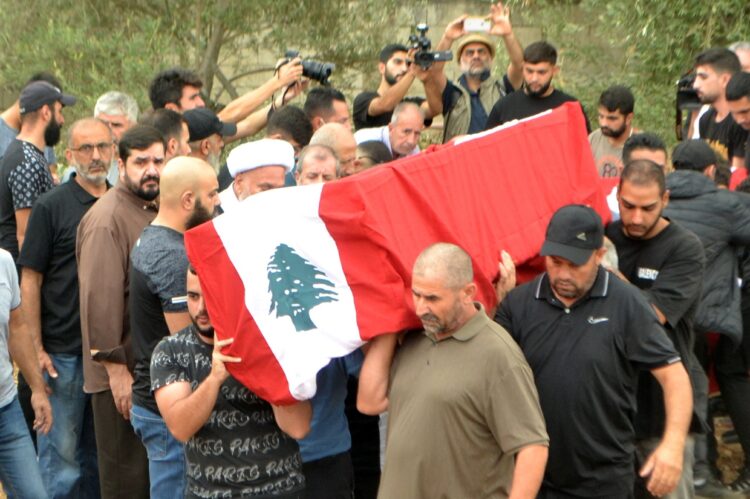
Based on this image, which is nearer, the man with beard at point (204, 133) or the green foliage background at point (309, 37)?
the man with beard at point (204, 133)

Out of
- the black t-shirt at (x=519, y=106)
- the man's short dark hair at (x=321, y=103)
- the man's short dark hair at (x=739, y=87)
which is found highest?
the man's short dark hair at (x=321, y=103)

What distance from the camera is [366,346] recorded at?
4.90 meters

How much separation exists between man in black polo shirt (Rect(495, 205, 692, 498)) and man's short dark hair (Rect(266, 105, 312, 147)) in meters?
2.54

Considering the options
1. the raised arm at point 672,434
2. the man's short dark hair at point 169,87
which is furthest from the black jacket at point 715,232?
the man's short dark hair at point 169,87

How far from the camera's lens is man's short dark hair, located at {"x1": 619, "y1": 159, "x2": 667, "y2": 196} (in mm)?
5422

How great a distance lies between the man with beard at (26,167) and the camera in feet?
23.6

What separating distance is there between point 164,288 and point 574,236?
5.94 feet

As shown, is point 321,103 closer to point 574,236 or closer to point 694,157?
point 694,157

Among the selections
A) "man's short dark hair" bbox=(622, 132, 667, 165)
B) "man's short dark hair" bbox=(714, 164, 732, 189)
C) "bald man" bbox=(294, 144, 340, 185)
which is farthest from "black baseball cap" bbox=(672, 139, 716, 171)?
"bald man" bbox=(294, 144, 340, 185)

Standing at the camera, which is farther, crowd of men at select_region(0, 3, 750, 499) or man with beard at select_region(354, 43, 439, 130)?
man with beard at select_region(354, 43, 439, 130)

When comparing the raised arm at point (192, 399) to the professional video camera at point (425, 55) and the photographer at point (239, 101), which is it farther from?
the professional video camera at point (425, 55)

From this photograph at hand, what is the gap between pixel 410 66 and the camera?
8664mm

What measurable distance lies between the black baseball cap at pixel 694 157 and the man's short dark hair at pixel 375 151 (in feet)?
5.45

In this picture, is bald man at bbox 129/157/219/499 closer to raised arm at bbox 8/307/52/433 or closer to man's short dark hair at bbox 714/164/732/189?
raised arm at bbox 8/307/52/433
